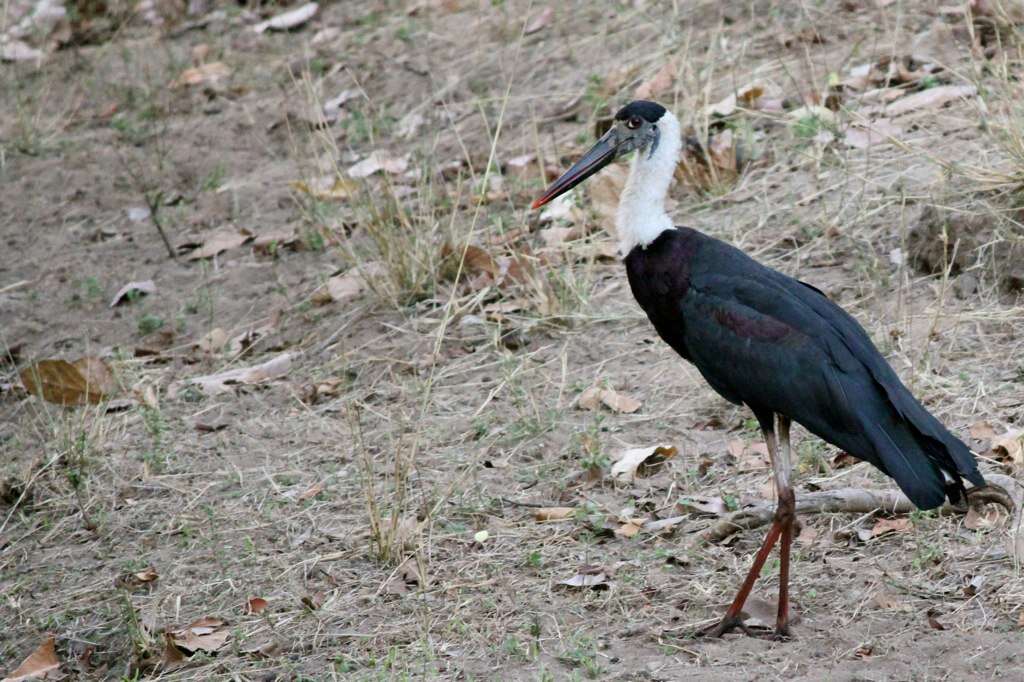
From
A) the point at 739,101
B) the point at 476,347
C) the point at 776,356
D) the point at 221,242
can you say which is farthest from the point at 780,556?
the point at 221,242

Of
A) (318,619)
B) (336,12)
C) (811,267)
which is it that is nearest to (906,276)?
(811,267)

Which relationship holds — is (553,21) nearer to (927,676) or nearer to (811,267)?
(811,267)

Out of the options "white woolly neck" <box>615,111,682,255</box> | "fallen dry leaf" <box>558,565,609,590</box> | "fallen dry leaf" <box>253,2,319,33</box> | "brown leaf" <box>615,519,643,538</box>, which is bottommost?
"brown leaf" <box>615,519,643,538</box>

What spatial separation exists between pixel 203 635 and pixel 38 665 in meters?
0.52

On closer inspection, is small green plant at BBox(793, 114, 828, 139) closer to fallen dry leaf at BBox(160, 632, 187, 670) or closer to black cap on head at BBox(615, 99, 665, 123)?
black cap on head at BBox(615, 99, 665, 123)

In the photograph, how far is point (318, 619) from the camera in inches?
180

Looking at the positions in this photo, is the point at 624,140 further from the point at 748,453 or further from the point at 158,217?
the point at 158,217

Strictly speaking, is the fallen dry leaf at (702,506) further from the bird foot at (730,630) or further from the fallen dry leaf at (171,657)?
the fallen dry leaf at (171,657)

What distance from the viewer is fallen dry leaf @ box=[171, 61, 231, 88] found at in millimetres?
9203

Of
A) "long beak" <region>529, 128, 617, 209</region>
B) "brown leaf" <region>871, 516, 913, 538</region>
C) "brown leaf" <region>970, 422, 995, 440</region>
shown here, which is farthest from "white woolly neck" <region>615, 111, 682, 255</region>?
"brown leaf" <region>970, 422, 995, 440</region>

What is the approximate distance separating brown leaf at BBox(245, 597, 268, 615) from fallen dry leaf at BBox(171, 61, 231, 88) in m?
5.24

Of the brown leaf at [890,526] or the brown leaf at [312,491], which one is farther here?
the brown leaf at [312,491]

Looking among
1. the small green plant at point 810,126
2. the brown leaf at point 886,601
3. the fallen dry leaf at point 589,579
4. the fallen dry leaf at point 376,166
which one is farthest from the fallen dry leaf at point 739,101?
the brown leaf at point 886,601

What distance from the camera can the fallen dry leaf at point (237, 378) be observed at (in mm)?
6125
